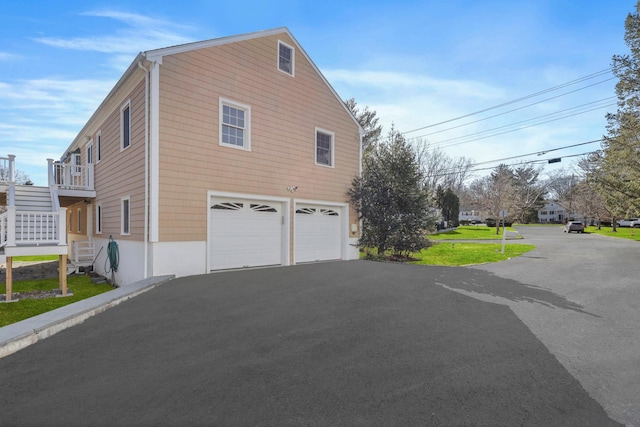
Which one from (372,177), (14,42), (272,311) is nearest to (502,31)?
(372,177)

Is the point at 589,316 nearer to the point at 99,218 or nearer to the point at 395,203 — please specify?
the point at 395,203

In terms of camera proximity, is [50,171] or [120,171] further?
[50,171]

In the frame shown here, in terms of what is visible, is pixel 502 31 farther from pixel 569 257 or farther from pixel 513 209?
pixel 513 209

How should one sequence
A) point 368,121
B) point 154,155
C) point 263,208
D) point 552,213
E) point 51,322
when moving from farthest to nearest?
point 552,213 → point 368,121 → point 263,208 → point 154,155 → point 51,322

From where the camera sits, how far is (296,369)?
3.36 metres

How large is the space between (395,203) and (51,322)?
11205mm

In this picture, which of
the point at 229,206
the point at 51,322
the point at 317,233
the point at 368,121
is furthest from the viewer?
the point at 368,121

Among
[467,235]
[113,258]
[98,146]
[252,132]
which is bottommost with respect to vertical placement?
[467,235]

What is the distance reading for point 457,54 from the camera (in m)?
13.8

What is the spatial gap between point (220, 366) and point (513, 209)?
3823 cm

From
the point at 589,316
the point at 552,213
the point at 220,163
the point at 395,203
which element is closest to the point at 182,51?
the point at 220,163

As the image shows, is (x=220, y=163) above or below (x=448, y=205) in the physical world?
above

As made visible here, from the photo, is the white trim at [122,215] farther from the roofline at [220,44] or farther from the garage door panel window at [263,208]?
the roofline at [220,44]

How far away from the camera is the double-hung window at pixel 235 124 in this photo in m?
9.63
